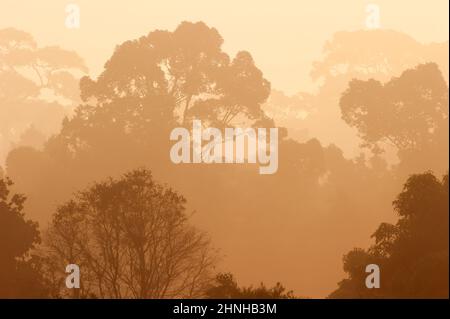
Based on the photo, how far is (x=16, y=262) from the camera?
38.1 m

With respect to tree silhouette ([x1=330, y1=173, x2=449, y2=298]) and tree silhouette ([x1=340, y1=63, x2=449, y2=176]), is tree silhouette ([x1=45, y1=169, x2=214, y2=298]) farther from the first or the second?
tree silhouette ([x1=340, y1=63, x2=449, y2=176])

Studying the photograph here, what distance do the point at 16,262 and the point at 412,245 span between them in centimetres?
1895

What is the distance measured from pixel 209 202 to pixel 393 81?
2030 centimetres

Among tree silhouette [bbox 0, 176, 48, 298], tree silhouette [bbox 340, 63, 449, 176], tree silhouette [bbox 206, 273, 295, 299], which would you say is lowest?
tree silhouette [bbox 206, 273, 295, 299]

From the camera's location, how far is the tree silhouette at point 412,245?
109 feet

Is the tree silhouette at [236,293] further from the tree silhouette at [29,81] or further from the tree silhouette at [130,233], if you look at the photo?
the tree silhouette at [29,81]

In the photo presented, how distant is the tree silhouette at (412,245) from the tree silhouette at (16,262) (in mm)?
14519

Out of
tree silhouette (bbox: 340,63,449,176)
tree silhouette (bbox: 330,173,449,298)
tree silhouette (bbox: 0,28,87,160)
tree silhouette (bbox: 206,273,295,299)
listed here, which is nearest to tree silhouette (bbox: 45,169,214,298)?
tree silhouette (bbox: 206,273,295,299)

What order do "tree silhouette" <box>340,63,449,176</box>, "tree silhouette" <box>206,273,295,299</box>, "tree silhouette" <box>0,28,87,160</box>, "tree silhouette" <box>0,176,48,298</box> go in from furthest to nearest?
"tree silhouette" <box>0,28,87,160</box> < "tree silhouette" <box>340,63,449,176</box> < "tree silhouette" <box>0,176,48,298</box> < "tree silhouette" <box>206,273,295,299</box>

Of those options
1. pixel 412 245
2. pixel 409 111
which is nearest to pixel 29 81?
pixel 409 111

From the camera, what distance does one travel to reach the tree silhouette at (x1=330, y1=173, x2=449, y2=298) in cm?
3328

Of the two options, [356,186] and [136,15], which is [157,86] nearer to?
[356,186]

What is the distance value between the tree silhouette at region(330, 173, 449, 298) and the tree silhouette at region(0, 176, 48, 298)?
14.5m

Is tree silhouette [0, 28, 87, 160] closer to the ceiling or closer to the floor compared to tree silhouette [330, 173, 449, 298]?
closer to the ceiling
